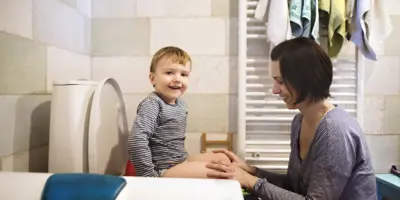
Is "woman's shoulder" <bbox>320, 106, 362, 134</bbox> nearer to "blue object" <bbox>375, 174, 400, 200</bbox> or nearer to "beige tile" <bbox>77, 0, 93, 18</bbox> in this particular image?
"blue object" <bbox>375, 174, 400, 200</bbox>

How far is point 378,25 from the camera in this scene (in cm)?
169

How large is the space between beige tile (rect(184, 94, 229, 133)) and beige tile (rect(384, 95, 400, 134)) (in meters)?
0.86

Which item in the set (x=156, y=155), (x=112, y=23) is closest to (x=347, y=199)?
(x=156, y=155)

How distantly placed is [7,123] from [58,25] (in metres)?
0.52

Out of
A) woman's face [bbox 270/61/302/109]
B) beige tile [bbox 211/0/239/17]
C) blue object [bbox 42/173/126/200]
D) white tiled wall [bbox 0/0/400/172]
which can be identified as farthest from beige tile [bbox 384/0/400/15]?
blue object [bbox 42/173/126/200]

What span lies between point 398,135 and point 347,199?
0.98 m

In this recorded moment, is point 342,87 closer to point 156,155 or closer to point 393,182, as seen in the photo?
point 393,182

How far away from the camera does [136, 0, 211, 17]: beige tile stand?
72.6 inches

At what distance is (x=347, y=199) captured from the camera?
1.09 metres

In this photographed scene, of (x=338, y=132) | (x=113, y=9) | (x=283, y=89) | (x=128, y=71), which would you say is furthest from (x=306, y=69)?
(x=113, y=9)

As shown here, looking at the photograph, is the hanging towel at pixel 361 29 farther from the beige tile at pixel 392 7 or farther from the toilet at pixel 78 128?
the toilet at pixel 78 128

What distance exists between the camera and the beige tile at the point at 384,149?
185 cm

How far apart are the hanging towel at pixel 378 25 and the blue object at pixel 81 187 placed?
1.41 m

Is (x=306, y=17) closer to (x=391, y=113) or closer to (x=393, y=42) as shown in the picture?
(x=393, y=42)
